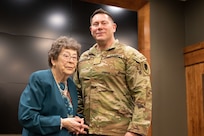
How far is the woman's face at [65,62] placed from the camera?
75.8 inches

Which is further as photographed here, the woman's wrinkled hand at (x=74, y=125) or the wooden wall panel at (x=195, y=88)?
the wooden wall panel at (x=195, y=88)

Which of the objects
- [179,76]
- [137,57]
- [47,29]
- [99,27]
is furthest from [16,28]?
[179,76]

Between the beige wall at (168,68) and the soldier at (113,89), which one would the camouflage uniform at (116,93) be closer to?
the soldier at (113,89)

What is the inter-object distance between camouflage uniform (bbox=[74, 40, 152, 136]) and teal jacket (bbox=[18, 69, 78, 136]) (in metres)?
0.30

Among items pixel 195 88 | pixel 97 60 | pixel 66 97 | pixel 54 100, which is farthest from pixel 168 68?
pixel 54 100

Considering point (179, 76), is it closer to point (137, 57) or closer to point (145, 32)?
point (145, 32)

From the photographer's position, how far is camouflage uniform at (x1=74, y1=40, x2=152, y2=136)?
2088 millimetres

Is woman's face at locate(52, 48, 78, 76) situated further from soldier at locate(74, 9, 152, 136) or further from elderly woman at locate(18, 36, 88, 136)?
soldier at locate(74, 9, 152, 136)

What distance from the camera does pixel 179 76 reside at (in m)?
4.15

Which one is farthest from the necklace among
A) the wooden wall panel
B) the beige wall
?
the wooden wall panel

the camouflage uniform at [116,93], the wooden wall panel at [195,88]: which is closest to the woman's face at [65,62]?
the camouflage uniform at [116,93]

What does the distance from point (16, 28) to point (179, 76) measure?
82.2 inches

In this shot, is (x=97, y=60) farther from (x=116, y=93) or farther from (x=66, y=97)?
(x=66, y=97)

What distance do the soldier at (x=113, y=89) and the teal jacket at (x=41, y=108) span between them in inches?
12.0
